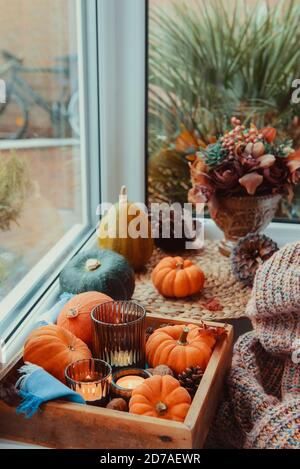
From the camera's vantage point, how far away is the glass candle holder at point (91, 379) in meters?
0.80

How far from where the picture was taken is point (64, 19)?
4.16 feet

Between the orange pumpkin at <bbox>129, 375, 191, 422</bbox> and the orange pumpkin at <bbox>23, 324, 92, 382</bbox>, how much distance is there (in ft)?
0.39

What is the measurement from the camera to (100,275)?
1111 millimetres

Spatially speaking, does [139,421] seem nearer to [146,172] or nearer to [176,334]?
[176,334]

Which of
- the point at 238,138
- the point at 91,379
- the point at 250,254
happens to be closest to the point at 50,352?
the point at 91,379

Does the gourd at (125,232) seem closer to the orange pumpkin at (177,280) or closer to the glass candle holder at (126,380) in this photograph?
the orange pumpkin at (177,280)

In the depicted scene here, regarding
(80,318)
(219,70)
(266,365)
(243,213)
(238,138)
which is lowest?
(266,365)

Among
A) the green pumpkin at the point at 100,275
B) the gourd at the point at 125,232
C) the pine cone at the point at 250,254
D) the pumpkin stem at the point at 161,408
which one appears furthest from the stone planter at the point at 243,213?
the pumpkin stem at the point at 161,408

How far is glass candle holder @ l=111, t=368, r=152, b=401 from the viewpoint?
815mm

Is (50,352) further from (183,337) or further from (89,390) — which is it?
(183,337)

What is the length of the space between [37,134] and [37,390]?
23.0 inches

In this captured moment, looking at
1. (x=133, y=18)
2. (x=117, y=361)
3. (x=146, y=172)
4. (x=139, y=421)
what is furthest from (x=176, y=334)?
(x=133, y=18)

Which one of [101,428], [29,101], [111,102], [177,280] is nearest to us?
[101,428]

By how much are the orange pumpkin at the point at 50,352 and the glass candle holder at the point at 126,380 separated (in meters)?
0.06
